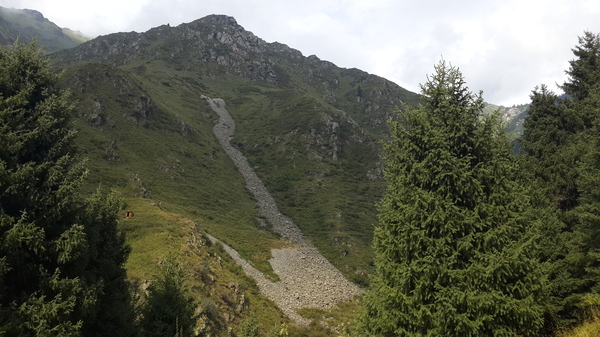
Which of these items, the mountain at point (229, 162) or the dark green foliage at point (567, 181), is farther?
the mountain at point (229, 162)

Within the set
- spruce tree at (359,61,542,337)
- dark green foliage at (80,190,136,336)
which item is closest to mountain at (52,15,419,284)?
spruce tree at (359,61,542,337)

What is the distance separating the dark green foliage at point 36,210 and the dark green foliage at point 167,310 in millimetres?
6715

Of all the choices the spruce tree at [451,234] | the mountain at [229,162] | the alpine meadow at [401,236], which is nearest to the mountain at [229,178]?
the mountain at [229,162]

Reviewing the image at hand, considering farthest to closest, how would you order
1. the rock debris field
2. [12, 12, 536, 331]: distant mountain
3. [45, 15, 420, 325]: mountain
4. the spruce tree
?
the rock debris field
[45, 15, 420, 325]: mountain
[12, 12, 536, 331]: distant mountain
the spruce tree

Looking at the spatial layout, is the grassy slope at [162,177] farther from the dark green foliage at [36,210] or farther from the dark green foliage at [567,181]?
the dark green foliage at [567,181]

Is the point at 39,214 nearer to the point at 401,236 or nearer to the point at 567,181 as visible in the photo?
the point at 401,236

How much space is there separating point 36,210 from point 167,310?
884 cm

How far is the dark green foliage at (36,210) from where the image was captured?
8734mm

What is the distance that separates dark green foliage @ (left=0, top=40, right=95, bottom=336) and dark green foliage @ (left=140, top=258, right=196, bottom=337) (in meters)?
6.72

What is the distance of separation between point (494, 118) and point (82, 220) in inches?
584

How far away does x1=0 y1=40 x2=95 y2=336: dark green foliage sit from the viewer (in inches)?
344

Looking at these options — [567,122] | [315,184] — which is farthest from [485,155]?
[315,184]

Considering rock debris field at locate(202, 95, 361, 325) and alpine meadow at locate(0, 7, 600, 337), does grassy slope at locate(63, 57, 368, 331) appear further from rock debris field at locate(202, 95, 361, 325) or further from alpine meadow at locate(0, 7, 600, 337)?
rock debris field at locate(202, 95, 361, 325)

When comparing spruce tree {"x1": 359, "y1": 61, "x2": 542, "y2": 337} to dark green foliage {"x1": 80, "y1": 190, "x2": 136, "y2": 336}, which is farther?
dark green foliage {"x1": 80, "y1": 190, "x2": 136, "y2": 336}
